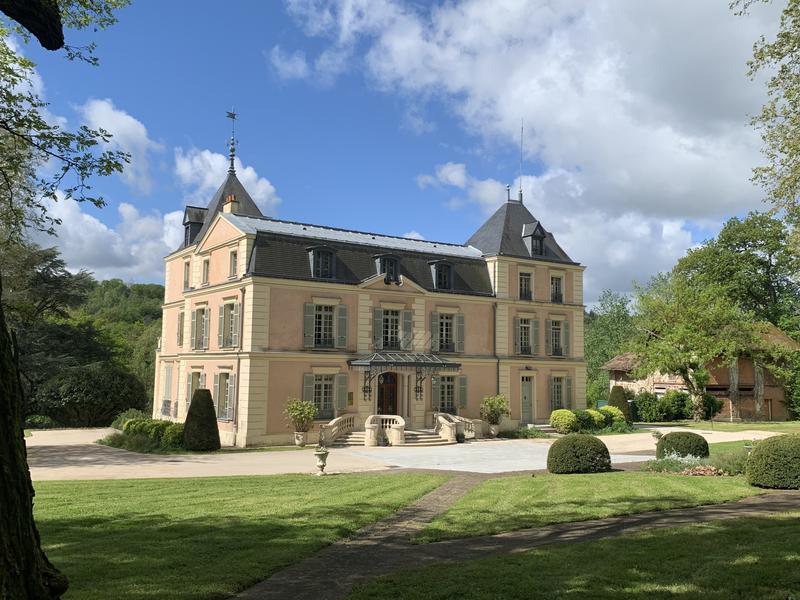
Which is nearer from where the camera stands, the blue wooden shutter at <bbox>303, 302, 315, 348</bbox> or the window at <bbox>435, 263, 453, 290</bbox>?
the blue wooden shutter at <bbox>303, 302, 315, 348</bbox>

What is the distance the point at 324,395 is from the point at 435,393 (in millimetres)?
5615

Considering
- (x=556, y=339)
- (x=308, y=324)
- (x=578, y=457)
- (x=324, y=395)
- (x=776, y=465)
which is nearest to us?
(x=776, y=465)

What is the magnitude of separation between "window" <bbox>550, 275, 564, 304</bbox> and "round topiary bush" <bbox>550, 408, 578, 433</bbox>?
631cm

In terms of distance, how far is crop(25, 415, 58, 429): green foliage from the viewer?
35.3 metres

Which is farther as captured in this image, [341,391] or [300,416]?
[341,391]

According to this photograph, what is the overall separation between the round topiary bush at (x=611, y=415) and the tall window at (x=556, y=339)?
368 centimetres

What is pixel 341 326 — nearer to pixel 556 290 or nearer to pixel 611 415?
pixel 556 290

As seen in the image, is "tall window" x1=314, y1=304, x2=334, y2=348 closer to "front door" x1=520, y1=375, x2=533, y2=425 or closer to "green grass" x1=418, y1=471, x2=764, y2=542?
"front door" x1=520, y1=375, x2=533, y2=425

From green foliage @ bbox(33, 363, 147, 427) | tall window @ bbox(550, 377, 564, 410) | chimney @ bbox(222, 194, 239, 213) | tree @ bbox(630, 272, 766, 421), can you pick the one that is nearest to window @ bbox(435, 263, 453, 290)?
tall window @ bbox(550, 377, 564, 410)

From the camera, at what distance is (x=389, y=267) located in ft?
99.0

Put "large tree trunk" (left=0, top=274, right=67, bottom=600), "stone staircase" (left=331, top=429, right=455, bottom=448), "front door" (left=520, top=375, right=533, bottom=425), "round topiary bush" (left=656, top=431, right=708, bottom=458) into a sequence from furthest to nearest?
"front door" (left=520, top=375, right=533, bottom=425), "stone staircase" (left=331, top=429, right=455, bottom=448), "round topiary bush" (left=656, top=431, right=708, bottom=458), "large tree trunk" (left=0, top=274, right=67, bottom=600)

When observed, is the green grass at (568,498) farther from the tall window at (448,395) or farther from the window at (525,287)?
the window at (525,287)

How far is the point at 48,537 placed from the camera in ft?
32.3

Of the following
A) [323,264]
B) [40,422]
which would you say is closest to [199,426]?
[323,264]
